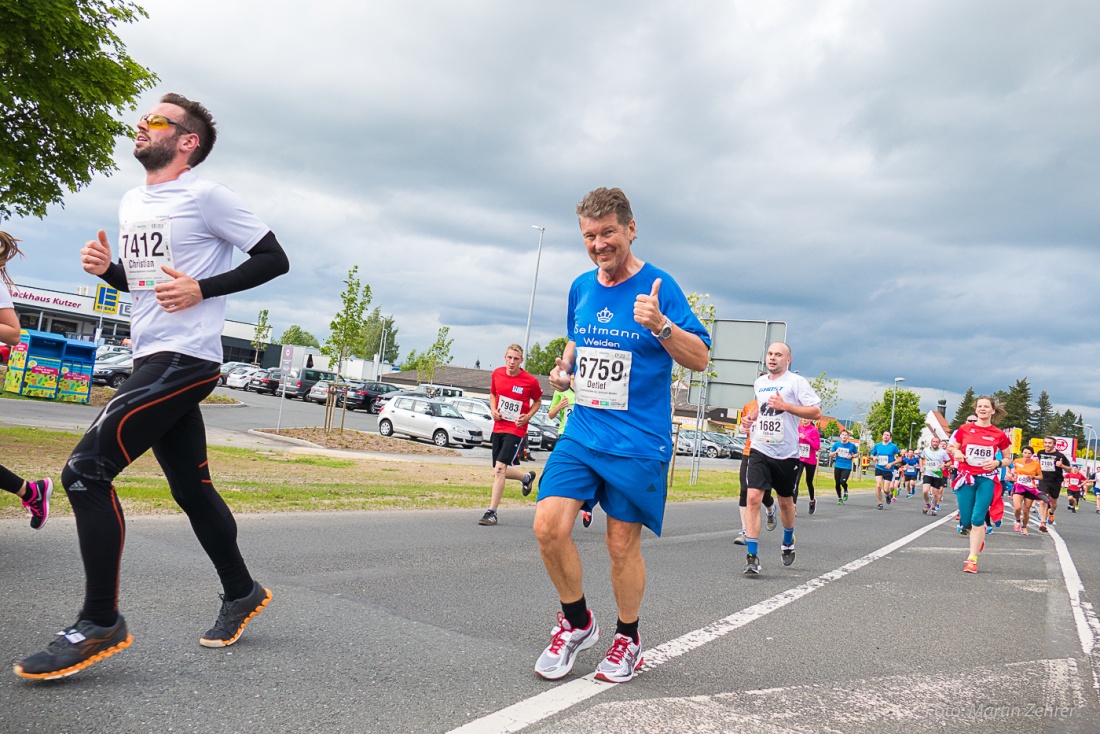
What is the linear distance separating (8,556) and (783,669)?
14.2ft

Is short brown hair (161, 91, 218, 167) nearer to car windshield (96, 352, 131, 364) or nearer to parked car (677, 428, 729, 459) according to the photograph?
car windshield (96, 352, 131, 364)

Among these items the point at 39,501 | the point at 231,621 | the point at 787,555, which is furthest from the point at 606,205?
the point at 787,555

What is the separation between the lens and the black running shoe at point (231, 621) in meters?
3.39

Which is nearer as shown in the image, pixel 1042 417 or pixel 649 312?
pixel 649 312

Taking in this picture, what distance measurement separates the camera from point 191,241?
3.24 m

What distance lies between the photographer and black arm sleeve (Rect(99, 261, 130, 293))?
11.1 feet

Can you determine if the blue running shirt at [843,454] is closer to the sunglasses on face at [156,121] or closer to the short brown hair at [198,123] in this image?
the short brown hair at [198,123]

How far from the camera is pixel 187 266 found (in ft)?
10.6

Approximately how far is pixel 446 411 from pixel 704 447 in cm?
2310

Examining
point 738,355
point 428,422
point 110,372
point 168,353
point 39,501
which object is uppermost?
point 738,355

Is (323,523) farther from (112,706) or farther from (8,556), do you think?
(112,706)

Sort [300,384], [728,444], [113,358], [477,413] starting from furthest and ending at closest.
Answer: [728,444], [300,384], [113,358], [477,413]

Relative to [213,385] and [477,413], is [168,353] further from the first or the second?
[477,413]

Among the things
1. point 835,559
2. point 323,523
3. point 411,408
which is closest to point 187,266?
point 323,523
